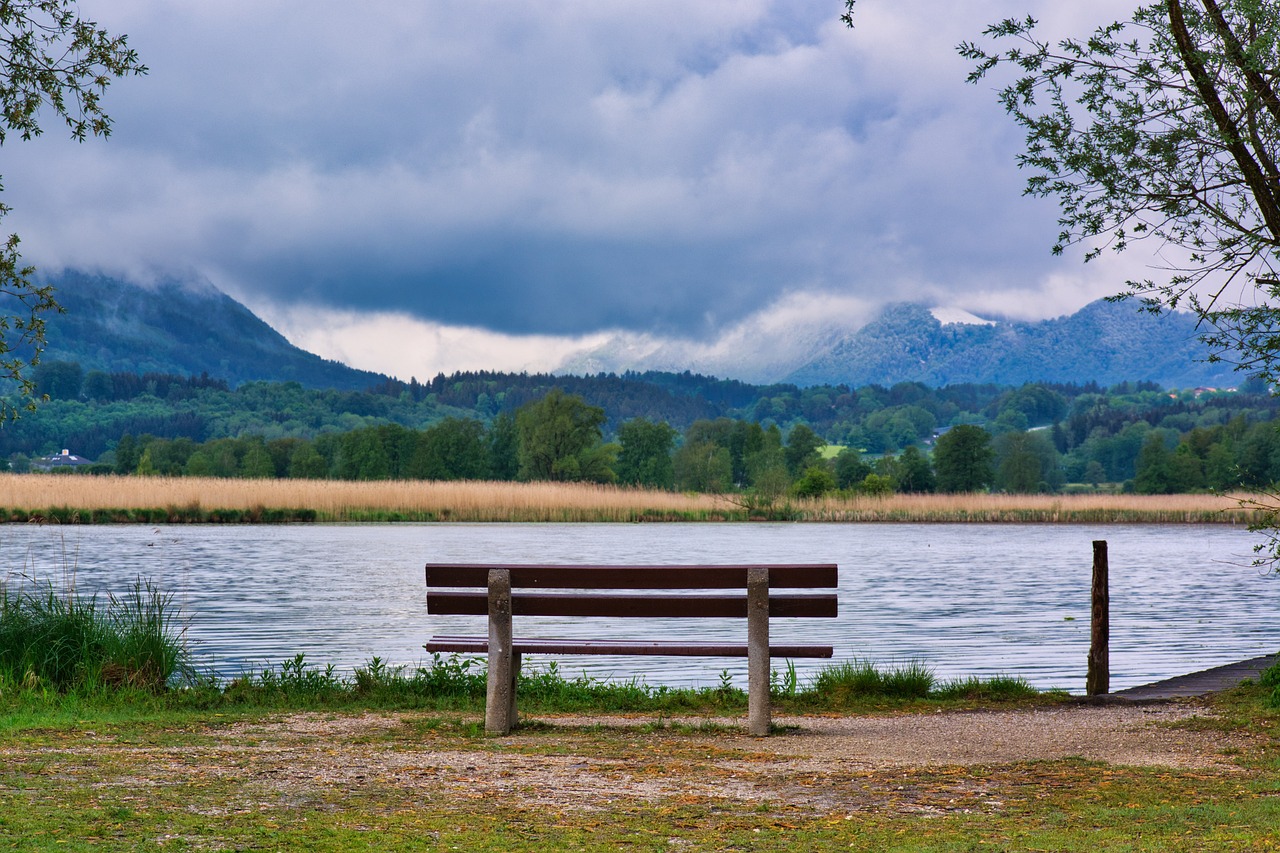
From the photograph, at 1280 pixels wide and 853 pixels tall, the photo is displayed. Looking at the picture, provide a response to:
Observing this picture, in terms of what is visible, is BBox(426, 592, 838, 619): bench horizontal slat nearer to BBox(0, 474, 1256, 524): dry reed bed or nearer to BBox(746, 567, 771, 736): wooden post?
BBox(746, 567, 771, 736): wooden post

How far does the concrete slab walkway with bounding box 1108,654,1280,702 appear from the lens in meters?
9.79

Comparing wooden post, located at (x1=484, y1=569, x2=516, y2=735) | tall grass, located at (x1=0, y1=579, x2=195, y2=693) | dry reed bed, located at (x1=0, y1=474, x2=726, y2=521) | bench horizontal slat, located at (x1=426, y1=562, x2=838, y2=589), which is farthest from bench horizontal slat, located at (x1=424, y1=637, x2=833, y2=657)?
dry reed bed, located at (x1=0, y1=474, x2=726, y2=521)

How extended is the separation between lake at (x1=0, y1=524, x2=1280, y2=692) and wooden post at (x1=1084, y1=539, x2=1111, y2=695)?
166 cm

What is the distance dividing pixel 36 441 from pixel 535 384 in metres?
69.3

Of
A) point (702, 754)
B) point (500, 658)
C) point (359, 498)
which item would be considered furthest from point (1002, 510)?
point (702, 754)

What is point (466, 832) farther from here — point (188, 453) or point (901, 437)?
point (901, 437)

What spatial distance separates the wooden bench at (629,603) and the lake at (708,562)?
4606 mm

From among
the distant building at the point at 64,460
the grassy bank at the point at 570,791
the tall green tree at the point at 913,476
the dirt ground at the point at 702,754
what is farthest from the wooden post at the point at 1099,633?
the distant building at the point at 64,460

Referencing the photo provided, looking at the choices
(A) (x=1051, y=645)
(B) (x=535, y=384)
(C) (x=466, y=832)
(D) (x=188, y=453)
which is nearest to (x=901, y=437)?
(B) (x=535, y=384)

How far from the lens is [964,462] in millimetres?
92938

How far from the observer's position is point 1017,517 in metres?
55.3

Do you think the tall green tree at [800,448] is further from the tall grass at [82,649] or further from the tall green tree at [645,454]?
the tall grass at [82,649]

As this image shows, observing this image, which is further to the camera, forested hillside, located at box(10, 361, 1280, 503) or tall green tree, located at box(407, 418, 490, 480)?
tall green tree, located at box(407, 418, 490, 480)

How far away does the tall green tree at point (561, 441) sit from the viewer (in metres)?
85.8
